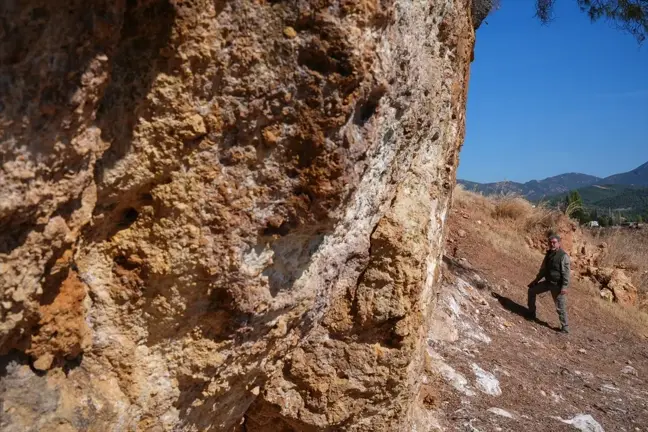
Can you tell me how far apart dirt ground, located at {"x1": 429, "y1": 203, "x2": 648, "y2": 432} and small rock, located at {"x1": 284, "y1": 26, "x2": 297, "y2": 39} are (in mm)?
3171

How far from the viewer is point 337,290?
2.36 meters

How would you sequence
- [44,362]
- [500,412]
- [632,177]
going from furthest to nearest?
[632,177], [500,412], [44,362]

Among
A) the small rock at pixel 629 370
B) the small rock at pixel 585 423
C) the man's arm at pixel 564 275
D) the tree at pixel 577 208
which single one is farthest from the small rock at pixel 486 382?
the tree at pixel 577 208

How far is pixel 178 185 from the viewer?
152 centimetres

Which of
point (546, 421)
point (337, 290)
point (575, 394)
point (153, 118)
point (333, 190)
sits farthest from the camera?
point (575, 394)

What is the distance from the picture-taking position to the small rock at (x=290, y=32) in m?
1.48

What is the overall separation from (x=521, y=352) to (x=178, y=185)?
561 cm

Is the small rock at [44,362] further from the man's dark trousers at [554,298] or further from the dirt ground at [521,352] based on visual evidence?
the man's dark trousers at [554,298]

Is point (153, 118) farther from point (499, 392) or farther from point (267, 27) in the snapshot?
point (499, 392)

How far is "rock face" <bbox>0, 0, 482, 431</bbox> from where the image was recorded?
46.8 inches

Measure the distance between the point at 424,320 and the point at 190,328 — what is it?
1466 millimetres

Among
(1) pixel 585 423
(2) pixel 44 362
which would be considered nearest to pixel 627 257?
(1) pixel 585 423

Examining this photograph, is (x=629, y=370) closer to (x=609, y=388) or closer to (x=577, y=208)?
(x=609, y=388)

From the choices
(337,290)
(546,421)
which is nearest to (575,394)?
(546,421)
